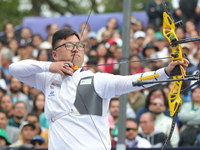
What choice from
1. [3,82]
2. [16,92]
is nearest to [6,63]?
[3,82]

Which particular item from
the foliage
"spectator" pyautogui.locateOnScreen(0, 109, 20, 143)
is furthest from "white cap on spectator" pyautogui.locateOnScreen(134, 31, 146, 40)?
the foliage

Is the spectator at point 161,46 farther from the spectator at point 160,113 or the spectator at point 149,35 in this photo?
the spectator at point 160,113

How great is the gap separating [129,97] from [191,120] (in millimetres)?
1403

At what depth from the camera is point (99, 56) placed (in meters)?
10.1

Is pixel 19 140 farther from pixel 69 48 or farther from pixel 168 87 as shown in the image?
pixel 69 48

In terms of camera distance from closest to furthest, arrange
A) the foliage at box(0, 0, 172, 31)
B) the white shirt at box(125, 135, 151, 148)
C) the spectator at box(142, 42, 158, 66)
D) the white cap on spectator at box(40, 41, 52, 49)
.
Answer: the white shirt at box(125, 135, 151, 148), the spectator at box(142, 42, 158, 66), the white cap on spectator at box(40, 41, 52, 49), the foliage at box(0, 0, 172, 31)

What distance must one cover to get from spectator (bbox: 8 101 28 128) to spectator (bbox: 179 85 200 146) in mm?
2738

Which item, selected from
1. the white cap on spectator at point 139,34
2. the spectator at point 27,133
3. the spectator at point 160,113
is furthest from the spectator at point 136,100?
the white cap on spectator at point 139,34

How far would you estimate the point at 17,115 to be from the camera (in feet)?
27.7

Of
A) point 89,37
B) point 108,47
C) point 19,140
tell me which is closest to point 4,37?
point 89,37

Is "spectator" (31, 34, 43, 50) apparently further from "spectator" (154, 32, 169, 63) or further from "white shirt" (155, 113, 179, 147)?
"white shirt" (155, 113, 179, 147)

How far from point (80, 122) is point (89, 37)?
7143mm

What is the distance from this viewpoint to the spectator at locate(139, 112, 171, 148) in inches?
277

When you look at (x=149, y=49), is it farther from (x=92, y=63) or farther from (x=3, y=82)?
(x=3, y=82)
